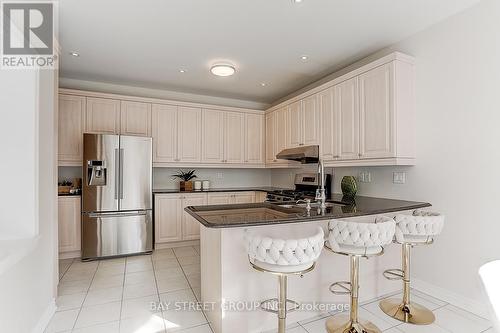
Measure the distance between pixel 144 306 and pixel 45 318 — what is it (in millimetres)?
742

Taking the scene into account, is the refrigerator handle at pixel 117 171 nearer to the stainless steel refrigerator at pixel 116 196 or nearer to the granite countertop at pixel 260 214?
the stainless steel refrigerator at pixel 116 196

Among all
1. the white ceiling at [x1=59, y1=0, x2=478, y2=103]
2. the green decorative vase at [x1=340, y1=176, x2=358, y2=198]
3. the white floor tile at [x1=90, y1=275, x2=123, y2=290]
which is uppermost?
the white ceiling at [x1=59, y1=0, x2=478, y2=103]

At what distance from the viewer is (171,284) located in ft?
9.05

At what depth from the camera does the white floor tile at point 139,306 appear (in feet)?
7.14

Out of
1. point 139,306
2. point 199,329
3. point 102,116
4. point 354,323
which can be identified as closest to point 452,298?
point 354,323

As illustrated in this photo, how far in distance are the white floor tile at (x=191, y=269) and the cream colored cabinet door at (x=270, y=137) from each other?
92.7 inches

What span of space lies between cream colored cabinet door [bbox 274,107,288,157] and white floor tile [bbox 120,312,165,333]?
3.12 meters

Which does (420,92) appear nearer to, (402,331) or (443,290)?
(443,290)

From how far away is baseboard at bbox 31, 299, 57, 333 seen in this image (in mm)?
1898

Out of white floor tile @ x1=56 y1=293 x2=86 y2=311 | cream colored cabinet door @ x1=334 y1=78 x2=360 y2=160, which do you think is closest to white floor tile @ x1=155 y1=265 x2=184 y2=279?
white floor tile @ x1=56 y1=293 x2=86 y2=311

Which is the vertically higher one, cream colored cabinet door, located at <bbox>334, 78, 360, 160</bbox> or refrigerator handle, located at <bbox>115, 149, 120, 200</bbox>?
cream colored cabinet door, located at <bbox>334, 78, 360, 160</bbox>

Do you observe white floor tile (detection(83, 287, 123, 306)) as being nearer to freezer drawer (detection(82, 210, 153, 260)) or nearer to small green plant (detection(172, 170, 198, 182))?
freezer drawer (detection(82, 210, 153, 260))

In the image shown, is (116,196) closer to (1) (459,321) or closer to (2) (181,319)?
(2) (181,319)

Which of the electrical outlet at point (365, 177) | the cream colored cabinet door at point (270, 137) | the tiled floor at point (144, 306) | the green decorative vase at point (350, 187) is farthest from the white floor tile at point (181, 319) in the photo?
the cream colored cabinet door at point (270, 137)
